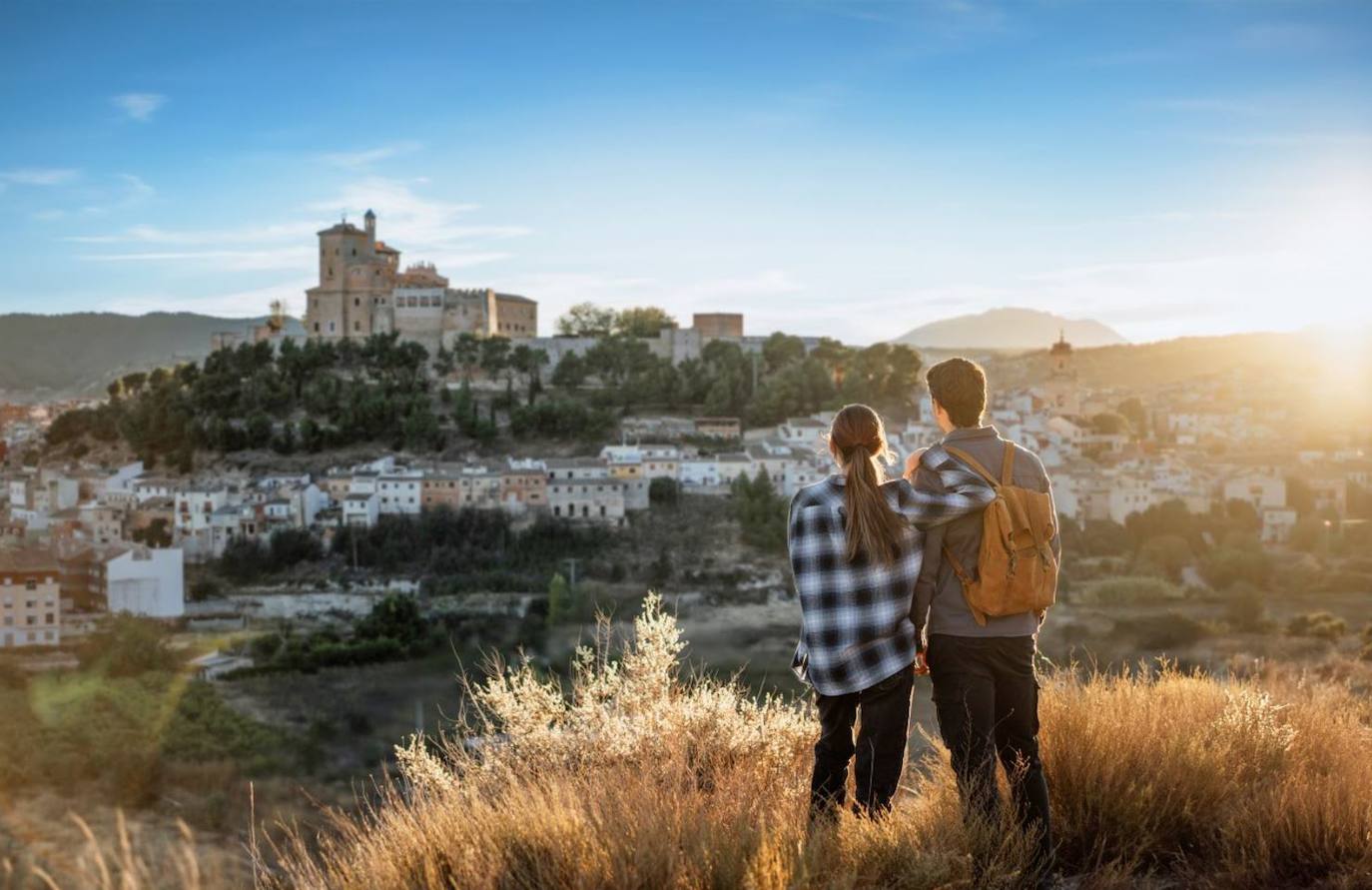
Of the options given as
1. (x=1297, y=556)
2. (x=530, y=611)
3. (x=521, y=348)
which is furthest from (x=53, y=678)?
(x=1297, y=556)

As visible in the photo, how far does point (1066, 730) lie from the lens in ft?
8.79

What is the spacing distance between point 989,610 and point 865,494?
1.15 feet

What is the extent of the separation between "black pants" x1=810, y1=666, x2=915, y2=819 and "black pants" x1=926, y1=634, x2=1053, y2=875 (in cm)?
10

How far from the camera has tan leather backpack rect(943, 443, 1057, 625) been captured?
2.26 meters

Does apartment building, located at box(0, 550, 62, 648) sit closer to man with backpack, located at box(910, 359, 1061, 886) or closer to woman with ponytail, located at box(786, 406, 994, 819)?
woman with ponytail, located at box(786, 406, 994, 819)

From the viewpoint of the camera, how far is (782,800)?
248cm

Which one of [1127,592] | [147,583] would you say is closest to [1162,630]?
[1127,592]

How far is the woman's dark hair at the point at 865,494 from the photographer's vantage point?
7.60ft

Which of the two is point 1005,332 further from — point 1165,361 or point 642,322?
point 642,322

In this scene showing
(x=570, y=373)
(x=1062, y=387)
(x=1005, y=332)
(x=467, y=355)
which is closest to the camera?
(x=570, y=373)

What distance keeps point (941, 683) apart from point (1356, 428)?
39712 mm

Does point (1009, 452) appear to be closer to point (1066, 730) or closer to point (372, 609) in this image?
point (1066, 730)

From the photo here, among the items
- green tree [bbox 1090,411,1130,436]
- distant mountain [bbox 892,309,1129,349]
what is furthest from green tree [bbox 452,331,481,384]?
distant mountain [bbox 892,309,1129,349]

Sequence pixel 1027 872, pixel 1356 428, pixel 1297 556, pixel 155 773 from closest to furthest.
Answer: pixel 1027 872 < pixel 155 773 < pixel 1297 556 < pixel 1356 428
